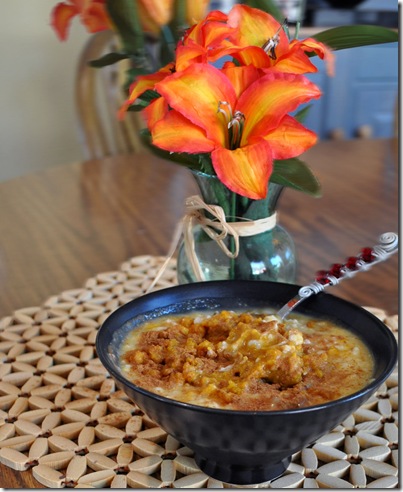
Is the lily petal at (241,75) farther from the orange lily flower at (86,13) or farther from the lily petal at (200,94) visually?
the orange lily flower at (86,13)

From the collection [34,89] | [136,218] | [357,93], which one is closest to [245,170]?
[136,218]

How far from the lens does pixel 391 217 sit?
Result: 125 centimetres

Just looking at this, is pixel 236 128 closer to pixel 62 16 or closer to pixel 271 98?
pixel 271 98

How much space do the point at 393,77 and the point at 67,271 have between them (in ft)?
8.97

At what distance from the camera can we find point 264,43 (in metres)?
0.72

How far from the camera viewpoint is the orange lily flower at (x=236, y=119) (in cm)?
67

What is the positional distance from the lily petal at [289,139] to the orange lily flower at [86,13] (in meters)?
0.23

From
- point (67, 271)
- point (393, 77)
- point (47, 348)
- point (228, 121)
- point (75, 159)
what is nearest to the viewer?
point (228, 121)

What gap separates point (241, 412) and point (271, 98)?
1.06ft

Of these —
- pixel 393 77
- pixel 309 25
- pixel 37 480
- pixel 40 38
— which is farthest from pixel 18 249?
pixel 393 77

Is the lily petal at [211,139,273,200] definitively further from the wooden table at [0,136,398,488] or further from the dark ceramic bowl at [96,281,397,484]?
the wooden table at [0,136,398,488]

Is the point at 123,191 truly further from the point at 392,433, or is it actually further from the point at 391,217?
the point at 392,433

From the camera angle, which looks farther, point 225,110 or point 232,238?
point 232,238

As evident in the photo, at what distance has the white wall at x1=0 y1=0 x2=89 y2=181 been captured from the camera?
275 cm
